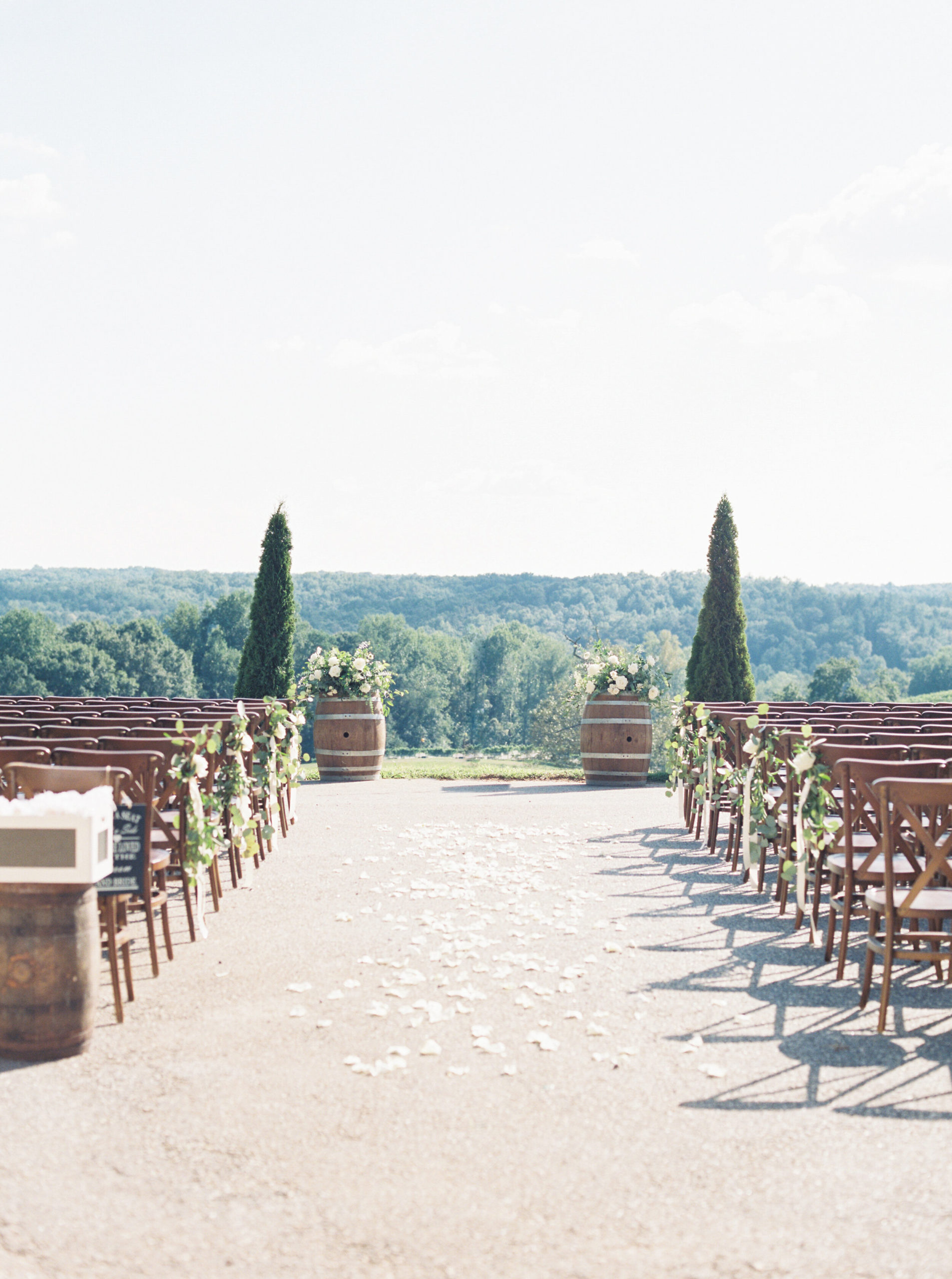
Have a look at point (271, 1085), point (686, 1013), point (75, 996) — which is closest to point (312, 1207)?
point (271, 1085)

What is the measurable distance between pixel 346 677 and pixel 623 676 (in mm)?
3372

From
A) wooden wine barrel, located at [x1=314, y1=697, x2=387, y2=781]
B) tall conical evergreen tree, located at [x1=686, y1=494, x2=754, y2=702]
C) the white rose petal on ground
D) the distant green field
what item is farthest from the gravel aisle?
tall conical evergreen tree, located at [x1=686, y1=494, x2=754, y2=702]

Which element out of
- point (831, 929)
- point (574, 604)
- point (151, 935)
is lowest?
point (831, 929)

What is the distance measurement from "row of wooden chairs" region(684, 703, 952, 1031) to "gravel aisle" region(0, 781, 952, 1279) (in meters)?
0.29

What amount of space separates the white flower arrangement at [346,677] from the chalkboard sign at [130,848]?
852cm

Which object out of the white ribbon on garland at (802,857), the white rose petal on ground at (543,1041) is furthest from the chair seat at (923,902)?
the white rose petal on ground at (543,1041)

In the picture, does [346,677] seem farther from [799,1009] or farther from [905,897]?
[905,897]

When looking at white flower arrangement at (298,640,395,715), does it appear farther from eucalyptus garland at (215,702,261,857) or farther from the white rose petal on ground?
the white rose petal on ground

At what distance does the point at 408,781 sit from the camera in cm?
1352

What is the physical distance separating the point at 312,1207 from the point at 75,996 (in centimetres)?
141

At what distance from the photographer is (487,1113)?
3.19m

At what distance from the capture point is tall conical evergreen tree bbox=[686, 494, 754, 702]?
16156 mm

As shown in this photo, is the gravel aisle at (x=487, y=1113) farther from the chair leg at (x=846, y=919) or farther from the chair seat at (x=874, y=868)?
the chair seat at (x=874, y=868)

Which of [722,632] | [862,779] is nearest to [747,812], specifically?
[862,779]
